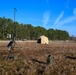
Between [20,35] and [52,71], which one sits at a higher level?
[20,35]

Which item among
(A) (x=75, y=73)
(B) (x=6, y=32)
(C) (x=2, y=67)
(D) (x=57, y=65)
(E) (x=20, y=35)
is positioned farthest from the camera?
(E) (x=20, y=35)

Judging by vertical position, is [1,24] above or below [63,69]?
above

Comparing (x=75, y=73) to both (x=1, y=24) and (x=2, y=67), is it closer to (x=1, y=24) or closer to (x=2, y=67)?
Answer: (x=2, y=67)

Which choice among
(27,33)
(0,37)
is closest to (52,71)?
(0,37)

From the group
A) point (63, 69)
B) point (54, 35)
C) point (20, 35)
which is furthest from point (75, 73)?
point (54, 35)

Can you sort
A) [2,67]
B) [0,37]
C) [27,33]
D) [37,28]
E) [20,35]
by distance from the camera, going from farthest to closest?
[37,28] < [27,33] < [20,35] < [0,37] < [2,67]

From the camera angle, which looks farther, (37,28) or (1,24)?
(37,28)

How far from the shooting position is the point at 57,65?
55.4 ft

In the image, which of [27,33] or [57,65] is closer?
[57,65]

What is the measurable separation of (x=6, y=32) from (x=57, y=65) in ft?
372

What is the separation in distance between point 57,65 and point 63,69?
137 centimetres

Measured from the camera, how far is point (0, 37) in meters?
119

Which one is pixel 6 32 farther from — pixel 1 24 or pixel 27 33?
pixel 27 33

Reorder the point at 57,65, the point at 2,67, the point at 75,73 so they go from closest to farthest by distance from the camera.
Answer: the point at 75,73
the point at 2,67
the point at 57,65
